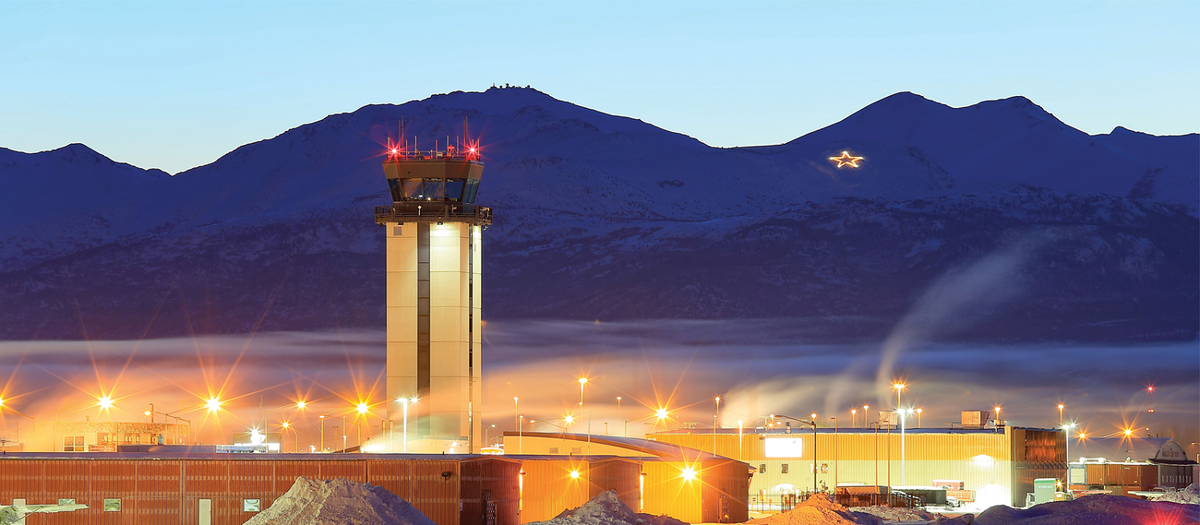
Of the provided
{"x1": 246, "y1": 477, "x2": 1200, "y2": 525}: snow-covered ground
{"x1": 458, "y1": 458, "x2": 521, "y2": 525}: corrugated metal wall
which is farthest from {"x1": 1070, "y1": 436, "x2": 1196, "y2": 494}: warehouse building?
{"x1": 458, "y1": 458, "x2": 521, "y2": 525}: corrugated metal wall

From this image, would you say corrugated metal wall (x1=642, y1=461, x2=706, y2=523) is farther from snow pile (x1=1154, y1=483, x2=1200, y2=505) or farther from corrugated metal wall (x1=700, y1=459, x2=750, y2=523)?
snow pile (x1=1154, y1=483, x2=1200, y2=505)

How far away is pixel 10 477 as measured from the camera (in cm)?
8912

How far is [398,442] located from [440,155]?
906 inches

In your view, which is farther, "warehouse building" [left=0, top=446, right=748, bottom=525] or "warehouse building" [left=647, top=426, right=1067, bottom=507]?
"warehouse building" [left=647, top=426, right=1067, bottom=507]

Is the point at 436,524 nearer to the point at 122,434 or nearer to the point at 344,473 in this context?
the point at 344,473

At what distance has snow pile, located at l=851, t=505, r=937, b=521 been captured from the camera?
10775cm

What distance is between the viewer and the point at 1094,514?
9781cm

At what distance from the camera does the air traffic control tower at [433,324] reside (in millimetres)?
129625

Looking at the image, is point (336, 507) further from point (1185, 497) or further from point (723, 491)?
point (1185, 497)

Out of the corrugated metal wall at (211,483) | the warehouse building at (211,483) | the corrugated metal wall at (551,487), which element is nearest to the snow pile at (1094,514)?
the corrugated metal wall at (551,487)

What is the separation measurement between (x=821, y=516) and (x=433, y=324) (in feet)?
143

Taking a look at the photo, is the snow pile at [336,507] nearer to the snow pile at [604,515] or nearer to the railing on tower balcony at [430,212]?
the snow pile at [604,515]

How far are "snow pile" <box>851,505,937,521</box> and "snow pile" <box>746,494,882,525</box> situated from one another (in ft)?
16.6

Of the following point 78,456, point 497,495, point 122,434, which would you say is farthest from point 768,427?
point 78,456
